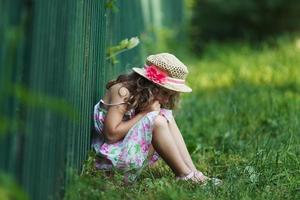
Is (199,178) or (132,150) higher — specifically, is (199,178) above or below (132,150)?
below

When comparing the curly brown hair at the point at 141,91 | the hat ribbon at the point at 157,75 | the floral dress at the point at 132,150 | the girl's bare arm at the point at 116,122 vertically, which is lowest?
the floral dress at the point at 132,150

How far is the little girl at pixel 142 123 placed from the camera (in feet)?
16.6

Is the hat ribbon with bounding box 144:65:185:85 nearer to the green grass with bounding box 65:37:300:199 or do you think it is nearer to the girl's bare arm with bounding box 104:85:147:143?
the girl's bare arm with bounding box 104:85:147:143

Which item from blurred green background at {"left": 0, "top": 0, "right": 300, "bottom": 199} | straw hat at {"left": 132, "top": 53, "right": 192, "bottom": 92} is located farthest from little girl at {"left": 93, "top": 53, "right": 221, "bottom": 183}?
blurred green background at {"left": 0, "top": 0, "right": 300, "bottom": 199}

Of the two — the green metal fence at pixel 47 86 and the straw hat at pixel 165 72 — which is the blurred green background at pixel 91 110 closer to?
the green metal fence at pixel 47 86

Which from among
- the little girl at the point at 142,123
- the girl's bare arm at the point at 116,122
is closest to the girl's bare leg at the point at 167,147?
the little girl at the point at 142,123

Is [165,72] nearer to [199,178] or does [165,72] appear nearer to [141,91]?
[141,91]

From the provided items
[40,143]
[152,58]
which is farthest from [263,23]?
[40,143]

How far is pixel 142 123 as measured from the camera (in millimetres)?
5059

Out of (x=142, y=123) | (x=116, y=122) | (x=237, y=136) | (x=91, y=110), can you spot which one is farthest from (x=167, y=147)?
(x=237, y=136)

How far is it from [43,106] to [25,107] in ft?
0.63

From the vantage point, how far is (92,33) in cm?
523

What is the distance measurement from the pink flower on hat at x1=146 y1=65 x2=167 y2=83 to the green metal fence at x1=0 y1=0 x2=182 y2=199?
0.35 m

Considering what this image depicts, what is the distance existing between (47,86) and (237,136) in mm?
3030
